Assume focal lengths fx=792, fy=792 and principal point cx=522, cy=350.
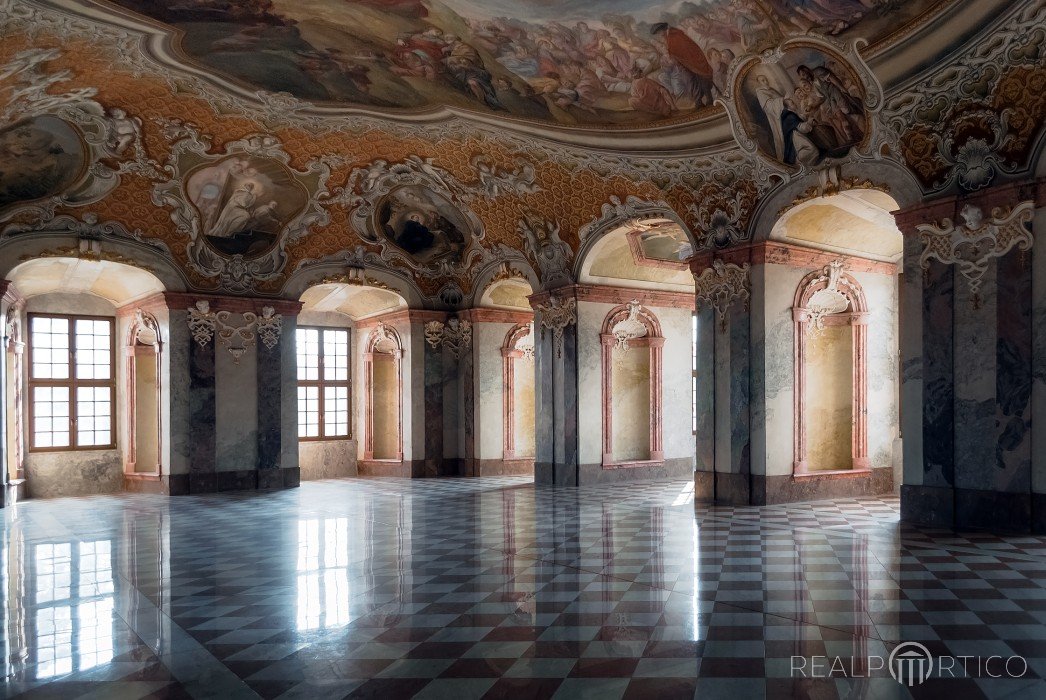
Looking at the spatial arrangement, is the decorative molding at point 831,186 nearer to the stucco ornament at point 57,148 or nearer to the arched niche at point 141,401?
the stucco ornament at point 57,148

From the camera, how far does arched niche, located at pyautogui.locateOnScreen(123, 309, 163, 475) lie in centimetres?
1884

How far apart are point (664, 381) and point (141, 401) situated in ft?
41.2

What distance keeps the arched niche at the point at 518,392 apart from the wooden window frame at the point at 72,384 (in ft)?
32.1

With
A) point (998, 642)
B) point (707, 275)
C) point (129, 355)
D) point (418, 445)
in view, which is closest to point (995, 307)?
point (707, 275)

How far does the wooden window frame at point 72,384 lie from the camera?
18.8 meters

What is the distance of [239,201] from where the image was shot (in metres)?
16.6

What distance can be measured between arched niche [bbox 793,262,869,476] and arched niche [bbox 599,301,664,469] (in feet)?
14.1

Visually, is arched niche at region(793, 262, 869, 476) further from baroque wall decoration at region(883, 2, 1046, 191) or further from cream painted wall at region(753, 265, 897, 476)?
baroque wall decoration at region(883, 2, 1046, 191)

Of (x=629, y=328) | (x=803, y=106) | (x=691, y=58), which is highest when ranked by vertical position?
(x=691, y=58)

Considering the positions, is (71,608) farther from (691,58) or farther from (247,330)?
(247,330)

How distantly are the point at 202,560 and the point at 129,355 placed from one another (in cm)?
1151

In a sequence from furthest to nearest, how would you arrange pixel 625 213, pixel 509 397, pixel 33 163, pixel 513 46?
pixel 509 397 → pixel 625 213 → pixel 33 163 → pixel 513 46

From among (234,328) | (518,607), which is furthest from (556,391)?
(518,607)

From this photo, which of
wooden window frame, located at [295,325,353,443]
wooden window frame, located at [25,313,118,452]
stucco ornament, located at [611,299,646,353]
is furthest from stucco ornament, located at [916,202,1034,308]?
wooden window frame, located at [25,313,118,452]
